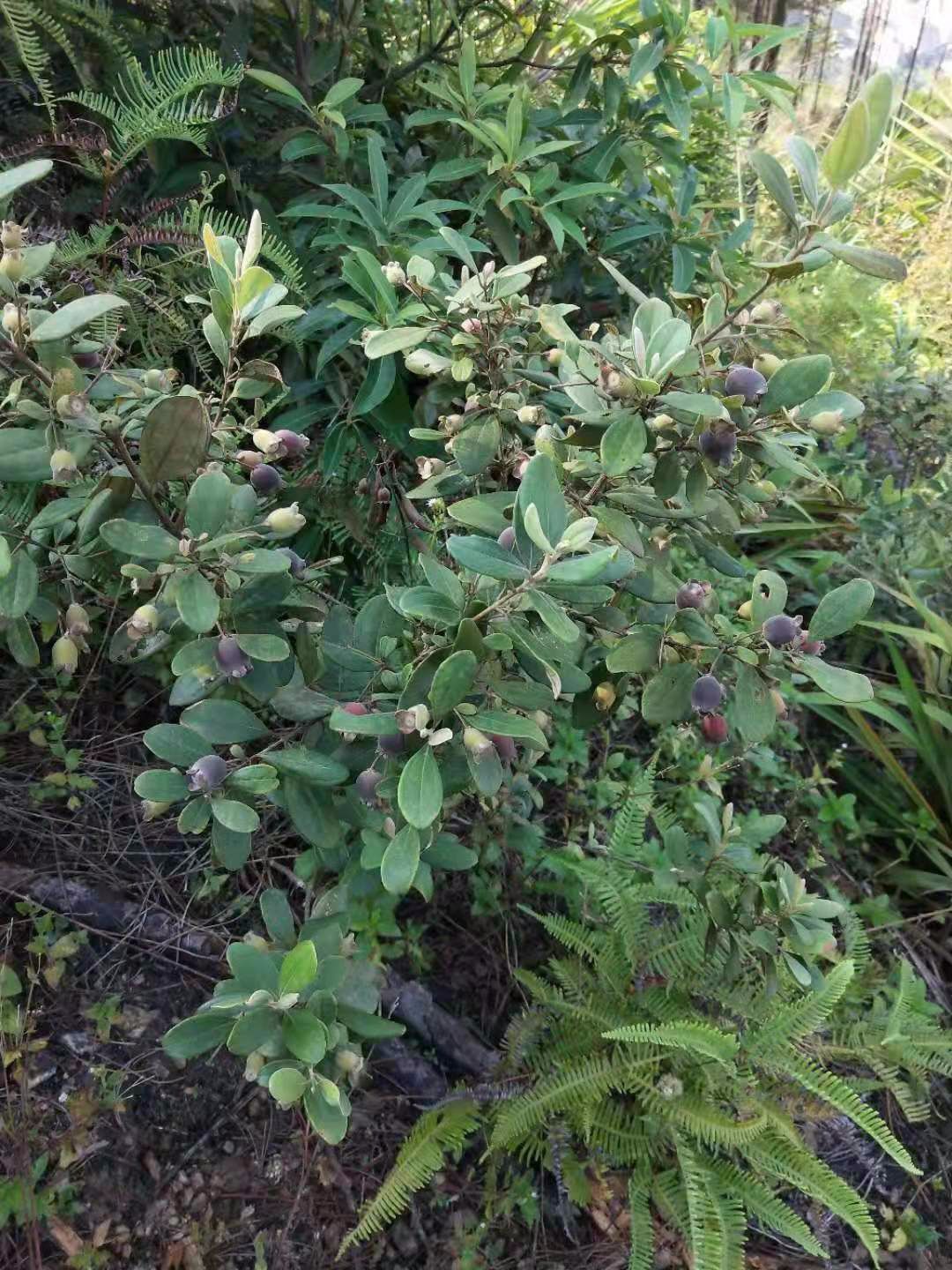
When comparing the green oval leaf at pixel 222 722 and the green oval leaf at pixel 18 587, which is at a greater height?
the green oval leaf at pixel 18 587

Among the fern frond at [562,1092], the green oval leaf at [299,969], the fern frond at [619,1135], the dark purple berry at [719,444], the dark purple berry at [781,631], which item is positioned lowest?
the fern frond at [619,1135]

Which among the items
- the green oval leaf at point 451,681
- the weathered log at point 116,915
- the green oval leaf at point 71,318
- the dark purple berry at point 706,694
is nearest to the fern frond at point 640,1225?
the weathered log at point 116,915

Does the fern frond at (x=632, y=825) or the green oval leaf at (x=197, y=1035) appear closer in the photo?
the green oval leaf at (x=197, y=1035)

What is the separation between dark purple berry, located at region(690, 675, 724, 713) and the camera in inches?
31.4

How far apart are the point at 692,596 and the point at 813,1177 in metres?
1.16

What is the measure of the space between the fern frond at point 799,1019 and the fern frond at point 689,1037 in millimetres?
126

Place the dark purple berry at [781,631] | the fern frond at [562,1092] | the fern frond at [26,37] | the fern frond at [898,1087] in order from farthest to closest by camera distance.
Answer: the fern frond at [898,1087], the fern frond at [562,1092], the fern frond at [26,37], the dark purple berry at [781,631]

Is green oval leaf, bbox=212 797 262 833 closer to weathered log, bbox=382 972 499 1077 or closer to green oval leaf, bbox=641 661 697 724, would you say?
green oval leaf, bbox=641 661 697 724

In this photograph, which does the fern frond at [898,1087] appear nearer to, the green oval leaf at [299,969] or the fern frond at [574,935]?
the fern frond at [574,935]

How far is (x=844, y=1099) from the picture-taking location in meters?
1.45

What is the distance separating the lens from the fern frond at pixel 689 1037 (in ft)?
4.28

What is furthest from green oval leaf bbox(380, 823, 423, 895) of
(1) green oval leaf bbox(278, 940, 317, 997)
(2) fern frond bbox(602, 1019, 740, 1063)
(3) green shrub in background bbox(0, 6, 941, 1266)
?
(2) fern frond bbox(602, 1019, 740, 1063)

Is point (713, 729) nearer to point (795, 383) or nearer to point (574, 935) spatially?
point (795, 383)

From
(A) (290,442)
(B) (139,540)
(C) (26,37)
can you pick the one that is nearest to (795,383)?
(A) (290,442)
